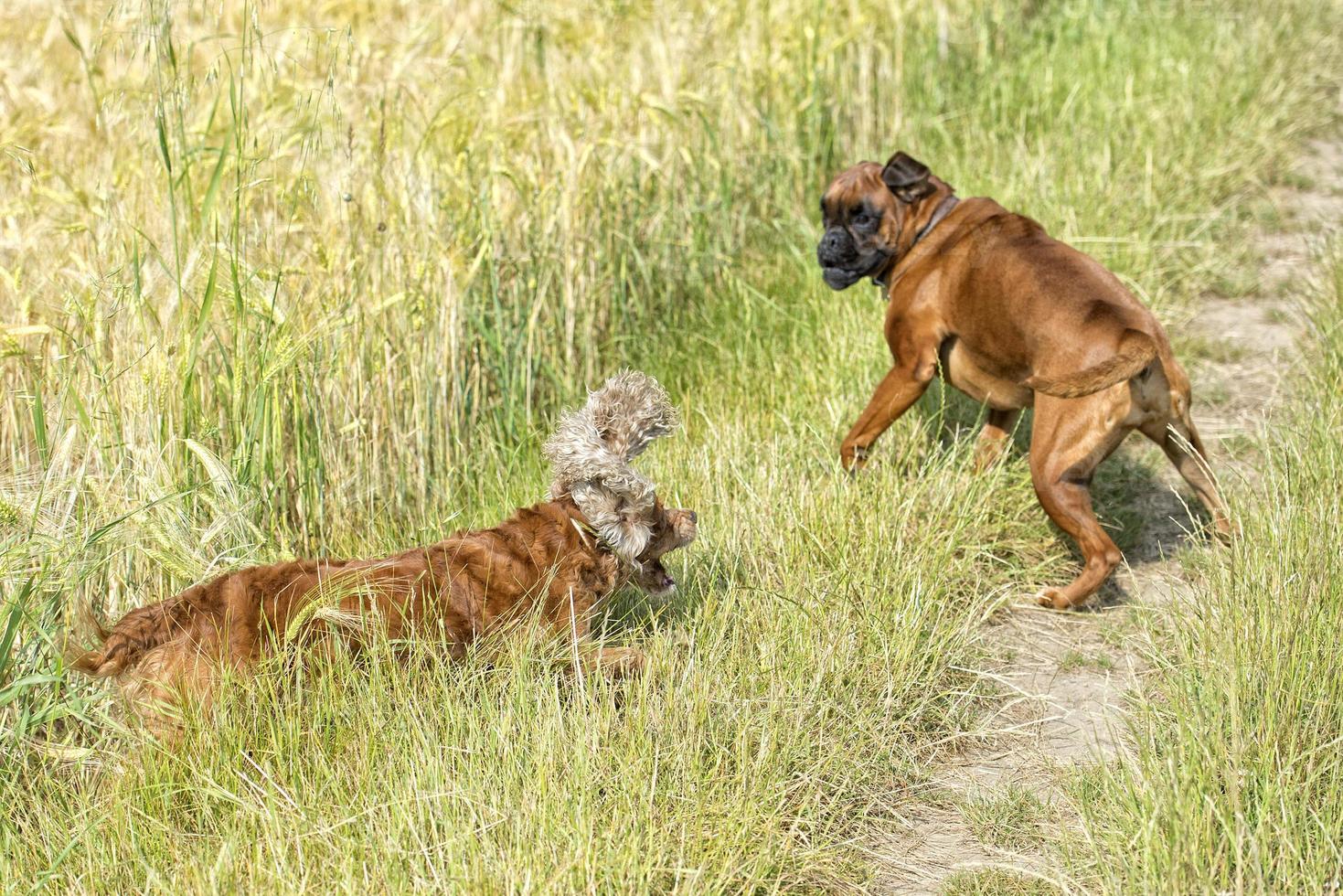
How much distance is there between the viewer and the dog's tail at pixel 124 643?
321 centimetres

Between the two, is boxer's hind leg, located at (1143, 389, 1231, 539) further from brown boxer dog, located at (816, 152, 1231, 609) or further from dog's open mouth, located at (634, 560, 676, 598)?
dog's open mouth, located at (634, 560, 676, 598)

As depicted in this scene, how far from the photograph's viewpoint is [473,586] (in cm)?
355

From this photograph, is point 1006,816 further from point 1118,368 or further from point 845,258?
point 845,258

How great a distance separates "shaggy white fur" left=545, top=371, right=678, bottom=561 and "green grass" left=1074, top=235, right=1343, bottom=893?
1383 millimetres

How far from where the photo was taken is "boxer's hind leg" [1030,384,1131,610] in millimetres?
4297

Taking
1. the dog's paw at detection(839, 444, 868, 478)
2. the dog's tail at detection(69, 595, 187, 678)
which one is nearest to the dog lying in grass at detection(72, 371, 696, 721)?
the dog's tail at detection(69, 595, 187, 678)

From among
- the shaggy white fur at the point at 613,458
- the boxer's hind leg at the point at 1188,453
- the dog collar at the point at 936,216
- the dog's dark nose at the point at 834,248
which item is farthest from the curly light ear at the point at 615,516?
the dog collar at the point at 936,216

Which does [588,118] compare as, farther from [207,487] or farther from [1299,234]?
[1299,234]

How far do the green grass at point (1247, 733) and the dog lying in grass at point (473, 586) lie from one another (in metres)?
1.39

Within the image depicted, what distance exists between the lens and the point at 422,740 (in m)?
3.17

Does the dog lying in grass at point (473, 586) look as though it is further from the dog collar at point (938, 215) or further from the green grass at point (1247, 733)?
the dog collar at point (938, 215)

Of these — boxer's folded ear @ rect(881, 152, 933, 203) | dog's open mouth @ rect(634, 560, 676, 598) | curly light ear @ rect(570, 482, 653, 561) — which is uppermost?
boxer's folded ear @ rect(881, 152, 933, 203)

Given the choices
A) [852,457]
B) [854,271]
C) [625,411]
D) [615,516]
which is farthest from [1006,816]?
[854,271]

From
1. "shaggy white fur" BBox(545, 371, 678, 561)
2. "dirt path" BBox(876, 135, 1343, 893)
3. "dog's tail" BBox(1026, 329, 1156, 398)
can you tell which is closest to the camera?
"dirt path" BBox(876, 135, 1343, 893)
